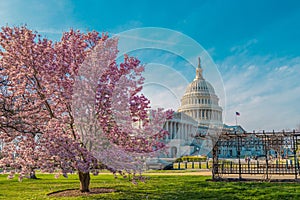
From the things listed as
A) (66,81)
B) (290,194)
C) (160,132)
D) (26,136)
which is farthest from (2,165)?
(290,194)

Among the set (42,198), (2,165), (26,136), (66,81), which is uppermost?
(66,81)

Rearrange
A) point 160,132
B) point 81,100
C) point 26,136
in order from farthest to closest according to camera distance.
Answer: point 160,132, point 26,136, point 81,100

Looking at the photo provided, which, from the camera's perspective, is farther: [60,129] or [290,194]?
[290,194]

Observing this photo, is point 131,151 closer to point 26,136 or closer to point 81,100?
point 81,100

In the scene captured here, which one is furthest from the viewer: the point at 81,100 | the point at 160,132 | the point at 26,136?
the point at 160,132

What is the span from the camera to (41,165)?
13477mm

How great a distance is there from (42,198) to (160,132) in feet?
21.0

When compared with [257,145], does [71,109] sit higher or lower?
higher

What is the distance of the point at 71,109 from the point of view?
48.2 feet

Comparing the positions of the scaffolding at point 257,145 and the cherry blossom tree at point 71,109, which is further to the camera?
the scaffolding at point 257,145

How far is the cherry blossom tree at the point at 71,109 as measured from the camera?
13.5 m

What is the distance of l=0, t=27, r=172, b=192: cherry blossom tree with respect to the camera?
532 inches

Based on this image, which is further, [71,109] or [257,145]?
[257,145]

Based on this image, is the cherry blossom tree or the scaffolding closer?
the cherry blossom tree
